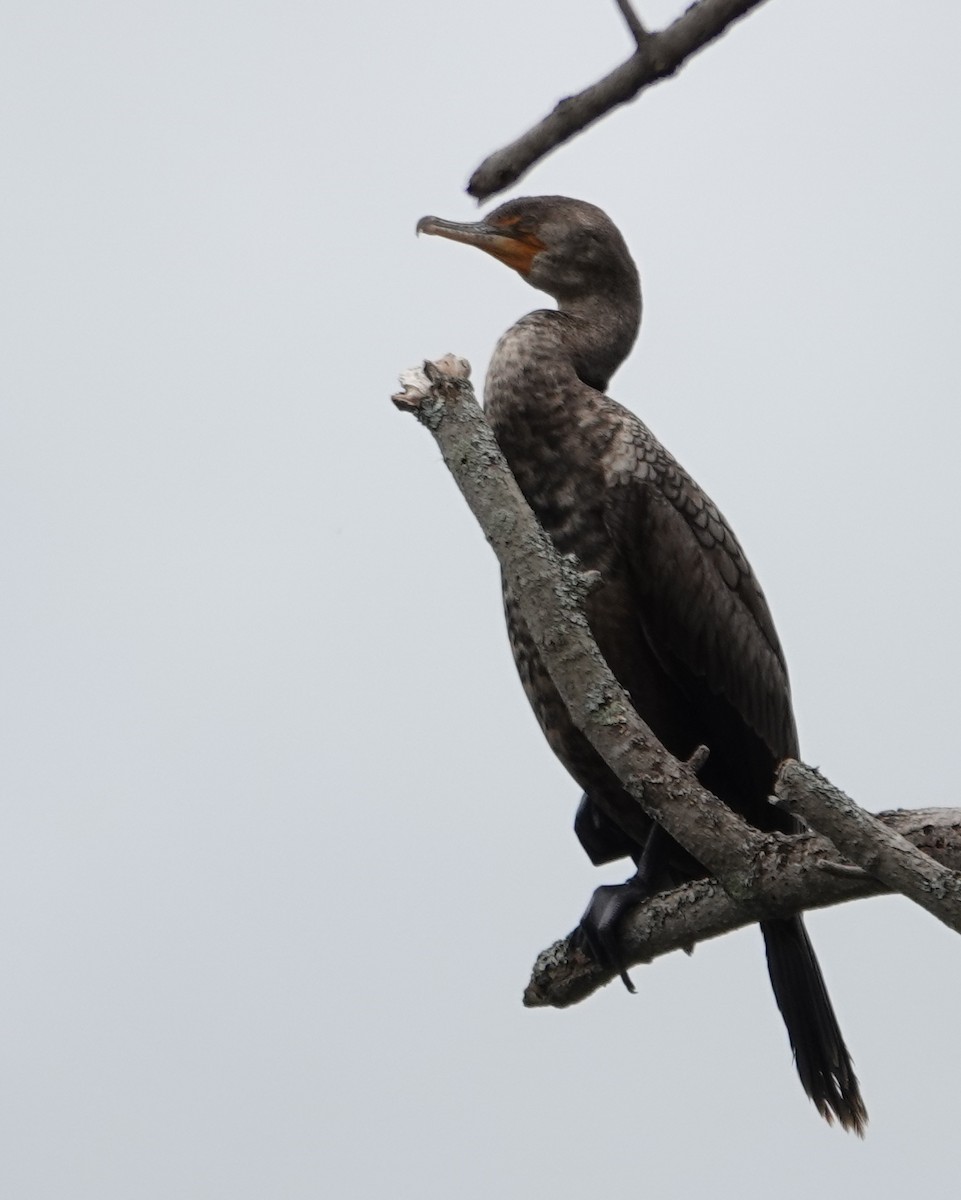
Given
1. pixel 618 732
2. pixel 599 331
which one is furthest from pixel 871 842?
pixel 599 331

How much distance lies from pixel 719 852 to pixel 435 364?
3.55 ft

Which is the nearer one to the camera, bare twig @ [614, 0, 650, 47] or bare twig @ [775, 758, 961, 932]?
bare twig @ [614, 0, 650, 47]

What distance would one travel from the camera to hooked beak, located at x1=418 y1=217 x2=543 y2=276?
5.33 meters

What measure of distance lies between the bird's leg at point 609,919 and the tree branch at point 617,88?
6.35ft

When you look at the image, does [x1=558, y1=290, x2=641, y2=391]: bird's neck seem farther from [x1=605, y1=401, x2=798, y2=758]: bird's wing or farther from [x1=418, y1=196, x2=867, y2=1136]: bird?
[x1=605, y1=401, x2=798, y2=758]: bird's wing

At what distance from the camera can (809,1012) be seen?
4730 mm

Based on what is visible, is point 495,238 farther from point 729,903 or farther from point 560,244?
point 729,903

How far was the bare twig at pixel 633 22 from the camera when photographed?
280 centimetres

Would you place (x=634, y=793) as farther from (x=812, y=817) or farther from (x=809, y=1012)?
(x=809, y=1012)

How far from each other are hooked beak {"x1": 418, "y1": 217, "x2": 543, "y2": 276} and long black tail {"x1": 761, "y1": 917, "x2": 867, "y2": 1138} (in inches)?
74.5

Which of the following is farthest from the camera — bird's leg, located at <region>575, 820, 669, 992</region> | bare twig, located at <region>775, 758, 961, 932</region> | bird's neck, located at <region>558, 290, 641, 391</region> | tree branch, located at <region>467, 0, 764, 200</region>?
bird's neck, located at <region>558, 290, 641, 391</region>

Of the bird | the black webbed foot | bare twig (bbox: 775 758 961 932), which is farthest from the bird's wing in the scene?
bare twig (bbox: 775 758 961 932)

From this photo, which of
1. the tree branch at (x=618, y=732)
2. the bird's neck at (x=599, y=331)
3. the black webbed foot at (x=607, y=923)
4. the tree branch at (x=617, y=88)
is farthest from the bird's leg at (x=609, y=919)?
the tree branch at (x=617, y=88)

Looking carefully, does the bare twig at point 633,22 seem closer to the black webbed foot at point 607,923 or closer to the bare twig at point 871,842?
the bare twig at point 871,842
